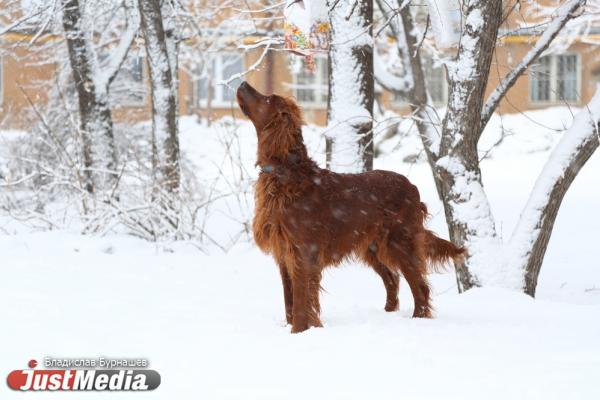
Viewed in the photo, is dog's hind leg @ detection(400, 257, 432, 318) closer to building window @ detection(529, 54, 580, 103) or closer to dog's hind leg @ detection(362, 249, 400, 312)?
dog's hind leg @ detection(362, 249, 400, 312)

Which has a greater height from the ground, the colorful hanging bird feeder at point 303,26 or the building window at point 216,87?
the colorful hanging bird feeder at point 303,26

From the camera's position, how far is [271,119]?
522 centimetres

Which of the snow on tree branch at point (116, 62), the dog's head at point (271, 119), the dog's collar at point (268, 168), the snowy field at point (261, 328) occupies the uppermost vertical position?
the snow on tree branch at point (116, 62)

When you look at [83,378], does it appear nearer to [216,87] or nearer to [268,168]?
[268,168]

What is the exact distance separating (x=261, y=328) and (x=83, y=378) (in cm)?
156

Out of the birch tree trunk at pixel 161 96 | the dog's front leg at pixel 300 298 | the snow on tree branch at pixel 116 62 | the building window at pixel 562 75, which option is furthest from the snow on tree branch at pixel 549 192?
the building window at pixel 562 75

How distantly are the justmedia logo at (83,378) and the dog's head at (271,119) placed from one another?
5.53 ft

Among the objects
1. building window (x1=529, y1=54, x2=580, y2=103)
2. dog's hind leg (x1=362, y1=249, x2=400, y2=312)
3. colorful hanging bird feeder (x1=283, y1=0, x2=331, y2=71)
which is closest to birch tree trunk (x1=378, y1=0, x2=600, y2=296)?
dog's hind leg (x1=362, y1=249, x2=400, y2=312)

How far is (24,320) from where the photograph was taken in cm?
524

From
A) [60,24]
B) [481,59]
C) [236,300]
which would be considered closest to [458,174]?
[481,59]

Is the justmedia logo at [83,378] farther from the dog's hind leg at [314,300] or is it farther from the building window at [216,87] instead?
the building window at [216,87]

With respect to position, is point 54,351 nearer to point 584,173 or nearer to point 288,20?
point 288,20

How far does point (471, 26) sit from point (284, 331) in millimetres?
2882

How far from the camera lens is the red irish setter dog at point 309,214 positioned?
5.20 m
